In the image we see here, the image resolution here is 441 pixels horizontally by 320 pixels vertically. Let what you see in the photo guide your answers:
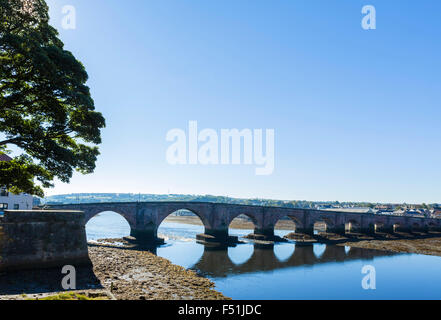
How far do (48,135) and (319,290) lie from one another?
23.8m

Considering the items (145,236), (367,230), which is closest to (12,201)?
(145,236)

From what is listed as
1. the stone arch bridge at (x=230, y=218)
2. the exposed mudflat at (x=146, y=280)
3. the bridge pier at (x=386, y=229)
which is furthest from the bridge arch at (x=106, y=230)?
the bridge pier at (x=386, y=229)

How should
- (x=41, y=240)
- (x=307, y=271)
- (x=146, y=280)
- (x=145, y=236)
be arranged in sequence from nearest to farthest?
(x=41, y=240) → (x=146, y=280) → (x=307, y=271) → (x=145, y=236)

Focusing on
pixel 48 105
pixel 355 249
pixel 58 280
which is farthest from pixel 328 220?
pixel 48 105

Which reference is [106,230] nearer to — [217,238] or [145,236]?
[145,236]

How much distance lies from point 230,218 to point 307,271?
2450 centimetres

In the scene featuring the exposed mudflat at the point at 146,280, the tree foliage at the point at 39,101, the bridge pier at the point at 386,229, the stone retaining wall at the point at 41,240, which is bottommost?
the bridge pier at the point at 386,229

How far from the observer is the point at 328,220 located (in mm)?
68438

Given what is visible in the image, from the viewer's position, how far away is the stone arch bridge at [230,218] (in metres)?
47.2

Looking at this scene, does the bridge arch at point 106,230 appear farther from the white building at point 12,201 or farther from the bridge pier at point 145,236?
the white building at point 12,201

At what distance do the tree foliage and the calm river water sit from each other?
15422 mm

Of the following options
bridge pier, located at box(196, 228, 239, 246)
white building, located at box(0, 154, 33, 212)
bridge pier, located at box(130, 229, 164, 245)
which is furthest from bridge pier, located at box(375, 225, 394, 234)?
Result: white building, located at box(0, 154, 33, 212)

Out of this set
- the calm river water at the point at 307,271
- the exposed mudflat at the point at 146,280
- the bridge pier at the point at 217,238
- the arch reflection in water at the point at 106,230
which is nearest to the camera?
the exposed mudflat at the point at 146,280

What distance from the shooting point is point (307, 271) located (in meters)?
32.7
